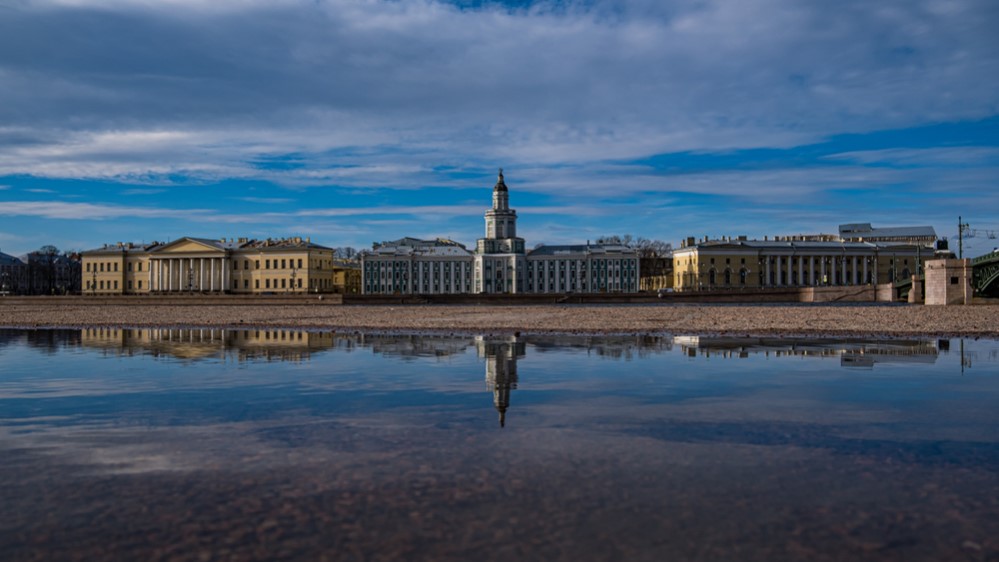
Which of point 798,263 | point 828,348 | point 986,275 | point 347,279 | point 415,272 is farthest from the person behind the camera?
point 347,279

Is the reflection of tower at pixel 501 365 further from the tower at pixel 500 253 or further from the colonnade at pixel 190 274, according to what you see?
the colonnade at pixel 190 274

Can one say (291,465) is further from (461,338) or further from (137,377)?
(461,338)

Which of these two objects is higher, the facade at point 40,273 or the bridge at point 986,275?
the facade at point 40,273

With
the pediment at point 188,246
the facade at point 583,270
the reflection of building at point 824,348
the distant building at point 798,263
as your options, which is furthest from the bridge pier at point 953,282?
the pediment at point 188,246

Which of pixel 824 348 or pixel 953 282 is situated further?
pixel 953 282

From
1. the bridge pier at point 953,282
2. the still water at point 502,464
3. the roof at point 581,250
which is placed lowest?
the still water at point 502,464

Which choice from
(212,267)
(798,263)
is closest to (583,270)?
(798,263)

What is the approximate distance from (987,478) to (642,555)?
3.14 metres

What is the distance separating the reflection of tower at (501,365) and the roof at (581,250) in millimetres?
84564

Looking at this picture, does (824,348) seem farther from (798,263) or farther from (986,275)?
(798,263)

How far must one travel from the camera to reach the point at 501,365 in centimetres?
1424

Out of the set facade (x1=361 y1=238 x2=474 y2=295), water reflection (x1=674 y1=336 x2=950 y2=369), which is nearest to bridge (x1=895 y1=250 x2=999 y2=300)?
water reflection (x1=674 y1=336 x2=950 y2=369)

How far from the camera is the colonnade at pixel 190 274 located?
102375 mm

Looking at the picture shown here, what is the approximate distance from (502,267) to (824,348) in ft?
289
